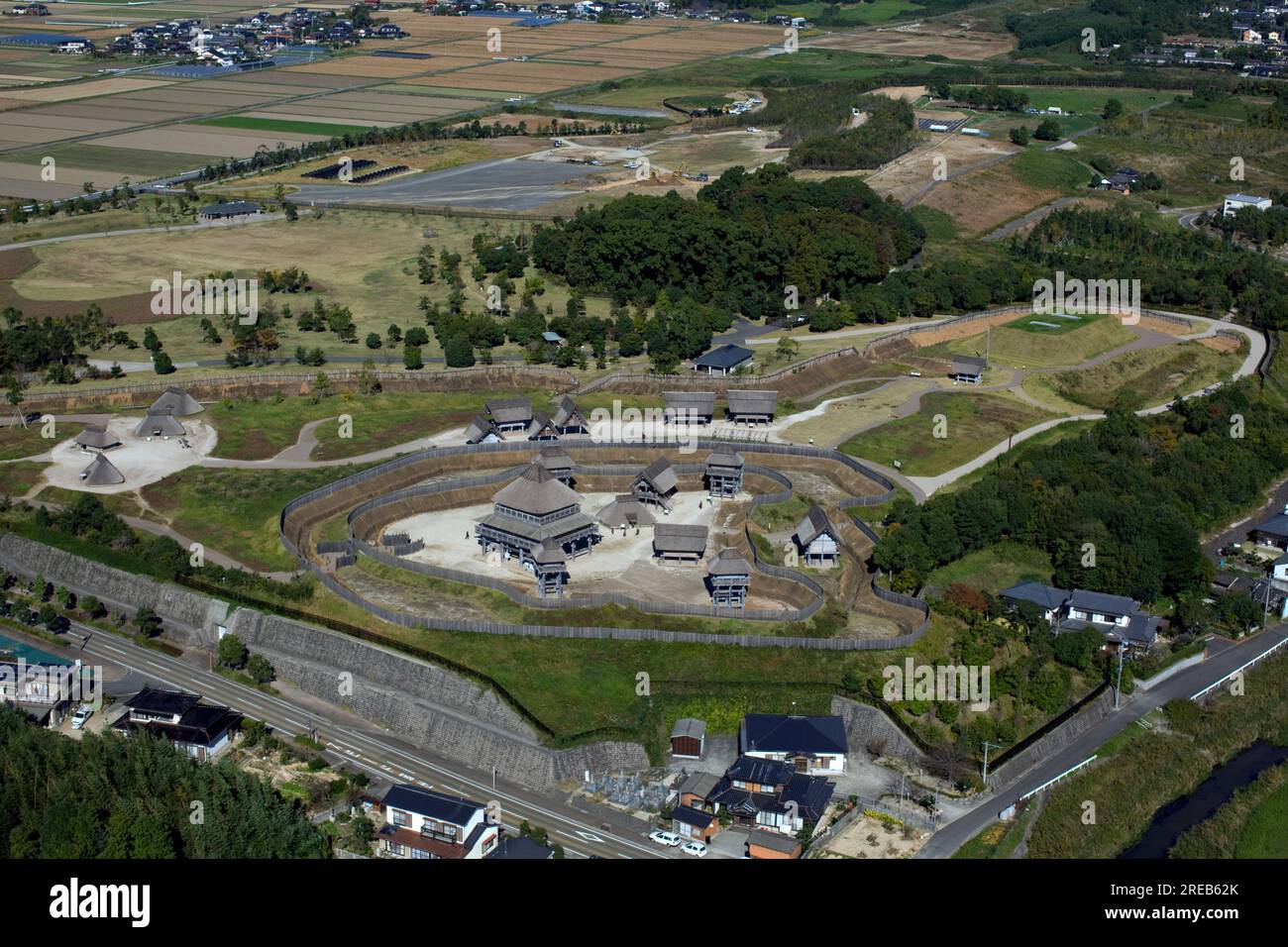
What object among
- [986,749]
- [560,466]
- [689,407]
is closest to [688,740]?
[986,749]

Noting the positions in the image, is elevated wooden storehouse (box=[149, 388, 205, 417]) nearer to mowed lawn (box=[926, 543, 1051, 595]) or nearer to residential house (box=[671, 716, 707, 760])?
residential house (box=[671, 716, 707, 760])

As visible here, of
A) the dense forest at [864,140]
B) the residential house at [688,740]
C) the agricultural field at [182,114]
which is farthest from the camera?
the agricultural field at [182,114]

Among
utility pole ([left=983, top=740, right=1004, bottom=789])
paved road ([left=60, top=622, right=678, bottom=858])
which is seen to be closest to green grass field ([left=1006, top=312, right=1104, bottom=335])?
utility pole ([left=983, top=740, right=1004, bottom=789])

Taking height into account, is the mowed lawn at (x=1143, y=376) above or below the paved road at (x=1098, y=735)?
above

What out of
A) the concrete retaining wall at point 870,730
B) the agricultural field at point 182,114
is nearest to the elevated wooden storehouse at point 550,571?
the concrete retaining wall at point 870,730

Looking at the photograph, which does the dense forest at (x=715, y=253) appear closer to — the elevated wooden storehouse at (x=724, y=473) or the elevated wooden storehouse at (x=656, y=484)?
the elevated wooden storehouse at (x=724, y=473)
